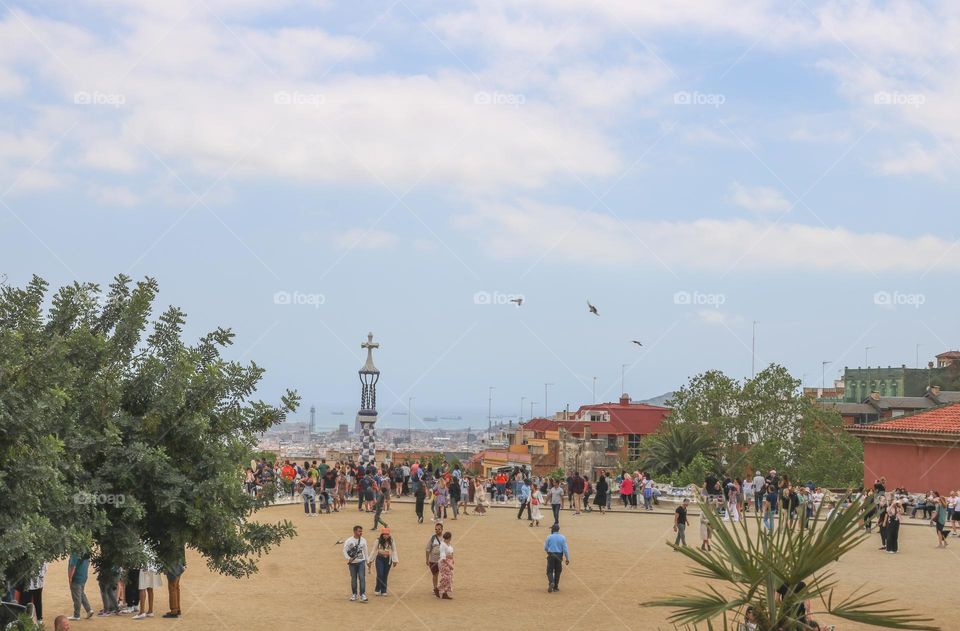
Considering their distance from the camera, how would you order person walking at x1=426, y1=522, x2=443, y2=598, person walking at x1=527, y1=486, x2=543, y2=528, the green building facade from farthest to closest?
the green building facade
person walking at x1=527, y1=486, x2=543, y2=528
person walking at x1=426, y1=522, x2=443, y2=598

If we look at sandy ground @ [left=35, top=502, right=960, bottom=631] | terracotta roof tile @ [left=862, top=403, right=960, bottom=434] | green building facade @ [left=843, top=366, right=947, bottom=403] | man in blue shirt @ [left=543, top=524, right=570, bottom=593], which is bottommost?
sandy ground @ [left=35, top=502, right=960, bottom=631]

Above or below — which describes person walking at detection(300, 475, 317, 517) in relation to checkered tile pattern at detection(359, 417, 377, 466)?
below

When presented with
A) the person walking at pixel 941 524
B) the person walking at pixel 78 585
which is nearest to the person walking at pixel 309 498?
the person walking at pixel 78 585

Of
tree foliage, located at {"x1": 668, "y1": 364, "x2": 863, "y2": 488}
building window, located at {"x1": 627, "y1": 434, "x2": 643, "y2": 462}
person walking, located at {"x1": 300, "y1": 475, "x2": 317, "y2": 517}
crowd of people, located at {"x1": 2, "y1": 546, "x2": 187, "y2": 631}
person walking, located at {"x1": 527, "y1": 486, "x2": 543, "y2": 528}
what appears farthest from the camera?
building window, located at {"x1": 627, "y1": 434, "x2": 643, "y2": 462}

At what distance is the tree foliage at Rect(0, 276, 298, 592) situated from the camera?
497 inches

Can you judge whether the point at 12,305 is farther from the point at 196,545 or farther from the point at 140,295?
the point at 196,545

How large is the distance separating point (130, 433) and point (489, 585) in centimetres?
900

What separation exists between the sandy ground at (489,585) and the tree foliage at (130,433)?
2.86 meters

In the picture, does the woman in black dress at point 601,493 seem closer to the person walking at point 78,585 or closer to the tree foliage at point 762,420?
the person walking at point 78,585

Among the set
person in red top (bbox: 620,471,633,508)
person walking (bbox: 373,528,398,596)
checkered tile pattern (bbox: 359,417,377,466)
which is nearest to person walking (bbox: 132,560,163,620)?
person walking (bbox: 373,528,398,596)

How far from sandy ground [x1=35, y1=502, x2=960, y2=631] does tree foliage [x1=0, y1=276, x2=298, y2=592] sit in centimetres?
286

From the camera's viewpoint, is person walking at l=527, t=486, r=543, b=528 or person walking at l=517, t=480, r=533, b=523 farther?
person walking at l=517, t=480, r=533, b=523

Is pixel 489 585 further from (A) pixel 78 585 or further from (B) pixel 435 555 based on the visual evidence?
(A) pixel 78 585

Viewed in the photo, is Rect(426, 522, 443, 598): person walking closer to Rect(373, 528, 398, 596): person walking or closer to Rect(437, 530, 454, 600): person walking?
Rect(437, 530, 454, 600): person walking
